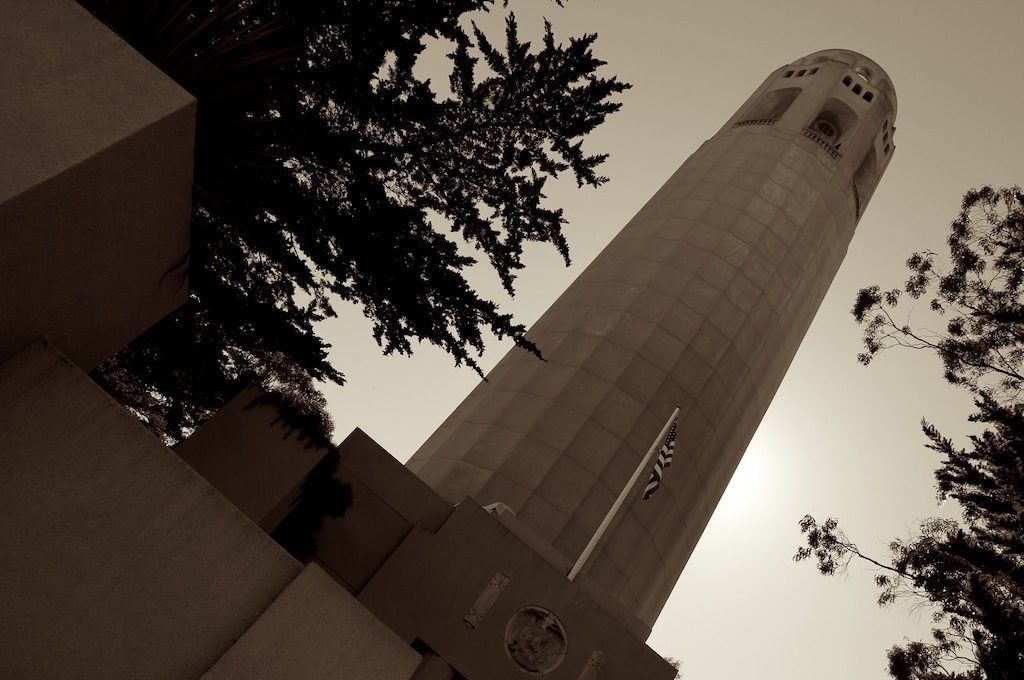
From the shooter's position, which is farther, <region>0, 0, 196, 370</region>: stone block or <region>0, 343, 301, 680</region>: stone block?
<region>0, 343, 301, 680</region>: stone block

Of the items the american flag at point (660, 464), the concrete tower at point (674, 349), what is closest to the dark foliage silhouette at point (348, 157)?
the american flag at point (660, 464)

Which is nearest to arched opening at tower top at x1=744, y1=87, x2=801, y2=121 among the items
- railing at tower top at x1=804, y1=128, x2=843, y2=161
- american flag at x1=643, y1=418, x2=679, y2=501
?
railing at tower top at x1=804, y1=128, x2=843, y2=161

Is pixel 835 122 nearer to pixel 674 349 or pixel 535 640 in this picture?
pixel 674 349

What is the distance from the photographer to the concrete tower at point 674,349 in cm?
1714

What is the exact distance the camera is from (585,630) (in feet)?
34.4

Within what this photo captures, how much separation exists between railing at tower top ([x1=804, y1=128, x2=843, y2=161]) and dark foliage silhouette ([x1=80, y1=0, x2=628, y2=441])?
94.6 ft

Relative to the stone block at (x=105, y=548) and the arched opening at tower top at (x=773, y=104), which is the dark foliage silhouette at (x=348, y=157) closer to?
the stone block at (x=105, y=548)

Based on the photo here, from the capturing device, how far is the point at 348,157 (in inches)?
225

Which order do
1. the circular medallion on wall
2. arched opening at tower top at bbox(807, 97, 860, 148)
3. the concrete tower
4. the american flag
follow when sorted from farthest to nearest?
arched opening at tower top at bbox(807, 97, 860, 148), the concrete tower, the american flag, the circular medallion on wall

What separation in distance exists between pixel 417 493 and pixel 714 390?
44.9 ft

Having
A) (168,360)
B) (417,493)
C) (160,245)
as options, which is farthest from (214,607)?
(417,493)

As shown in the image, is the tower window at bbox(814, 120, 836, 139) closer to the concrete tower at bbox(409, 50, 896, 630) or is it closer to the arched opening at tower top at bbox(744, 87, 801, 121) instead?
the concrete tower at bbox(409, 50, 896, 630)

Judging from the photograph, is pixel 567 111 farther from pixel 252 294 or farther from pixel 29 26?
pixel 29 26

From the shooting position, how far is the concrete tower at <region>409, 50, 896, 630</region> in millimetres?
17141
